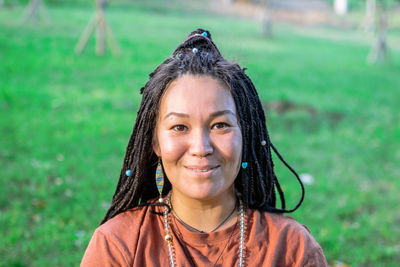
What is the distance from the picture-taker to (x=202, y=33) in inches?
93.0

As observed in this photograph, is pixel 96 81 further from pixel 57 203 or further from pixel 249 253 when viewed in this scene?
pixel 249 253

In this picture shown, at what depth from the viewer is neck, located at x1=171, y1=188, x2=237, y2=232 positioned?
2289mm

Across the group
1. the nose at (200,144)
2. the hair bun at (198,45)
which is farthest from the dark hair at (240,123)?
the nose at (200,144)

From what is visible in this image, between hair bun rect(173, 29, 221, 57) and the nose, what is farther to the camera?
hair bun rect(173, 29, 221, 57)

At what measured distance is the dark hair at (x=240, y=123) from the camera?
7.27ft

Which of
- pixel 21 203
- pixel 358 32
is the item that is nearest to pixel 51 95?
pixel 21 203

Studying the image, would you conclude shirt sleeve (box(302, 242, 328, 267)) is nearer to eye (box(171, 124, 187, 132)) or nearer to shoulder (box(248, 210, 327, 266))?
shoulder (box(248, 210, 327, 266))

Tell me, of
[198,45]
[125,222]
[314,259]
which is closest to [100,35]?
[198,45]

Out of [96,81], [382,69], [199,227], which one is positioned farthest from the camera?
[382,69]

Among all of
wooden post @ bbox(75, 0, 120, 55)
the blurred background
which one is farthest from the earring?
wooden post @ bbox(75, 0, 120, 55)

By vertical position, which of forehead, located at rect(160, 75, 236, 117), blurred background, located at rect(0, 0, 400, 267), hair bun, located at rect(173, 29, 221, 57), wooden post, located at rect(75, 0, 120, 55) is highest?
wooden post, located at rect(75, 0, 120, 55)

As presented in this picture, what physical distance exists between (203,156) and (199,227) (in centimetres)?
38

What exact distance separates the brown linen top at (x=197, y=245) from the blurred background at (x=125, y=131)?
0.82 meters

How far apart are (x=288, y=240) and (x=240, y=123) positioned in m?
0.54
